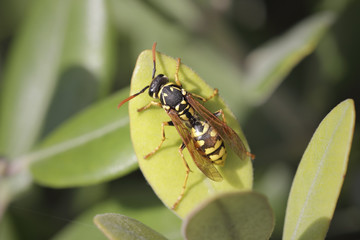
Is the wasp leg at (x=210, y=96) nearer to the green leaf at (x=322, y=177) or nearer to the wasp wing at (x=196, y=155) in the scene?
the wasp wing at (x=196, y=155)

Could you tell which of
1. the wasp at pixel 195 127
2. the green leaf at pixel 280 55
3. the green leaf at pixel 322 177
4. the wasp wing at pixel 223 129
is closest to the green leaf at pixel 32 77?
the wasp at pixel 195 127

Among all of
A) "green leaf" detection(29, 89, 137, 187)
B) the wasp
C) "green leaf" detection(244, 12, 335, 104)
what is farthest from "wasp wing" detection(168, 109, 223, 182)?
"green leaf" detection(244, 12, 335, 104)

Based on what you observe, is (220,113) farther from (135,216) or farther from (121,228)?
(135,216)

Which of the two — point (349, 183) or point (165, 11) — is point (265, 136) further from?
point (165, 11)

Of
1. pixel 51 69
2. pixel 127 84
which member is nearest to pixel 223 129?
pixel 51 69

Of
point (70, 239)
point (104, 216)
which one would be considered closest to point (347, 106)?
point (104, 216)

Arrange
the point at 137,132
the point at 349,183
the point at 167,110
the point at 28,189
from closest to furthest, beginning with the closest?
the point at 137,132
the point at 167,110
the point at 28,189
the point at 349,183
